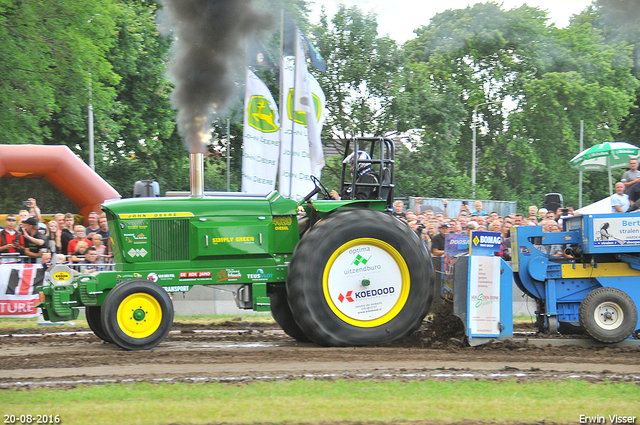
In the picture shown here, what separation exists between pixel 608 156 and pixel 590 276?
802 centimetres

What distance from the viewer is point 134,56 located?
22.9 m

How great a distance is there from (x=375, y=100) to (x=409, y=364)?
22.2m

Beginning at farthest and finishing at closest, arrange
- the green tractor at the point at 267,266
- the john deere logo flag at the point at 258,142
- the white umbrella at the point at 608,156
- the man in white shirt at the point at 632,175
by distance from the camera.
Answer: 1. the john deere logo flag at the point at 258,142
2. the white umbrella at the point at 608,156
3. the man in white shirt at the point at 632,175
4. the green tractor at the point at 267,266

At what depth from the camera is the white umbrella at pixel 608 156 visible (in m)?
15.1

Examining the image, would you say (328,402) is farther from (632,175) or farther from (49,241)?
(632,175)

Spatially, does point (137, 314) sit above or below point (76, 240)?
below

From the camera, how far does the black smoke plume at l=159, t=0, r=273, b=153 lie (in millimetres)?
9273

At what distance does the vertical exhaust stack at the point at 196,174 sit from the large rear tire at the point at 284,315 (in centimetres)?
150

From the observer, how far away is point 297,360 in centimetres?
689

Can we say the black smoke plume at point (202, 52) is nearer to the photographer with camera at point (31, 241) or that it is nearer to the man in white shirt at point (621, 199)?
the photographer with camera at point (31, 241)

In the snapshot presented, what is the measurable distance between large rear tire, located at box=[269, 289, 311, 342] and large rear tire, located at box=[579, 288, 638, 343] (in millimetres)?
3171

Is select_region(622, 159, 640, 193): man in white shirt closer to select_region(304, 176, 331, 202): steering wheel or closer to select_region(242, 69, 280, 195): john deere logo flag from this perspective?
select_region(304, 176, 331, 202): steering wheel

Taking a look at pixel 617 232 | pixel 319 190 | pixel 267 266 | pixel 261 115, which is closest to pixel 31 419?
pixel 267 266

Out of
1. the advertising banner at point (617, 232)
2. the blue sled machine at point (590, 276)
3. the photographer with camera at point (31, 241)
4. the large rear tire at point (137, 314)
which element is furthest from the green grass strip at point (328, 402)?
the photographer with camera at point (31, 241)
